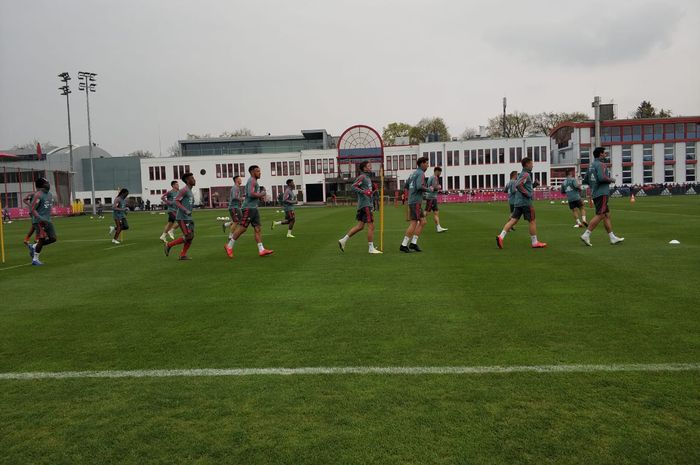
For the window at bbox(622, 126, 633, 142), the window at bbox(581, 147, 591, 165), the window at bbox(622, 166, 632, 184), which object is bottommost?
the window at bbox(622, 166, 632, 184)

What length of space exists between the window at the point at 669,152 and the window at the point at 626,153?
4874 mm

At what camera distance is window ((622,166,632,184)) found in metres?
74.4

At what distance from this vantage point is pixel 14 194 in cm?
5156

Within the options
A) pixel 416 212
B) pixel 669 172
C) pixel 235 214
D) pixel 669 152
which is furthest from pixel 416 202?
pixel 669 152

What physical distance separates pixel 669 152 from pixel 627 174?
21.4 feet

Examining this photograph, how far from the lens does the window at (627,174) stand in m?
74.4

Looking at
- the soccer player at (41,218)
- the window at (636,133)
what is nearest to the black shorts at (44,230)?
the soccer player at (41,218)

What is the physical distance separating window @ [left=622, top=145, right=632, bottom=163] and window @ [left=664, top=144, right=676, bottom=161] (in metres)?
4.87

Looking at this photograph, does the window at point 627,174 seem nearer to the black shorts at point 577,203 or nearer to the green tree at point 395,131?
the green tree at point 395,131

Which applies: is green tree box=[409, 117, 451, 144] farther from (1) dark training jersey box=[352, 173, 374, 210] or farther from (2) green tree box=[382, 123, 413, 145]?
(1) dark training jersey box=[352, 173, 374, 210]

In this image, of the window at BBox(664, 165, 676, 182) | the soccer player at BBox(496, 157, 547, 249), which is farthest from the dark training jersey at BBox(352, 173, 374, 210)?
the window at BBox(664, 165, 676, 182)

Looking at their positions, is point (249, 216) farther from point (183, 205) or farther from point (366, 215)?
point (366, 215)

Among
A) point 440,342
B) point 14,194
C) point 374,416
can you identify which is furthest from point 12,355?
point 14,194

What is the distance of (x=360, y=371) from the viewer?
4262mm
